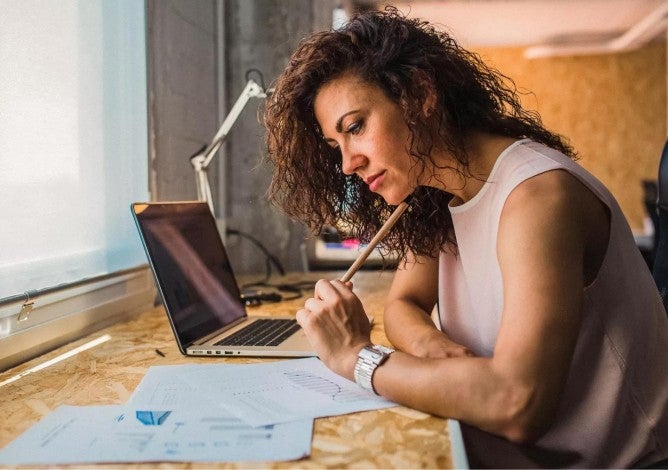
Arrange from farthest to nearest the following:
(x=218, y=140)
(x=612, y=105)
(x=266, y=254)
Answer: (x=612, y=105), (x=266, y=254), (x=218, y=140)

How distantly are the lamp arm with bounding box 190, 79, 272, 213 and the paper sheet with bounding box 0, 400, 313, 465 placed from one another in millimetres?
952

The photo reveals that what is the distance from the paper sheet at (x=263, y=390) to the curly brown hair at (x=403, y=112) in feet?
1.38

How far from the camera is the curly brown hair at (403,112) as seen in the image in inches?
42.8

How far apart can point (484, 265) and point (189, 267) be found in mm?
626

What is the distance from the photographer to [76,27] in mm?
1370

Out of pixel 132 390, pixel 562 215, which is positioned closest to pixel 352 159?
pixel 562 215

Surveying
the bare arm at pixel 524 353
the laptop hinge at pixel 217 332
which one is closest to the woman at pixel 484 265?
the bare arm at pixel 524 353

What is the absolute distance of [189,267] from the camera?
1.34 metres

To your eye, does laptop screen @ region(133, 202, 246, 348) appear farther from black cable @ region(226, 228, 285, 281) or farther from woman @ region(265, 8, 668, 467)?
black cable @ region(226, 228, 285, 281)

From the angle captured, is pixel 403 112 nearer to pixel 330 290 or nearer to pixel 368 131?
pixel 368 131

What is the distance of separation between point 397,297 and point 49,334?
27.6 inches

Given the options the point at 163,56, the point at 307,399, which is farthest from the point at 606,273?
the point at 163,56

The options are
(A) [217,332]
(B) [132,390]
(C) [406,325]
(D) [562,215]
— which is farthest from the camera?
(A) [217,332]

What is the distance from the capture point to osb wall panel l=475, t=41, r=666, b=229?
6.71 m
